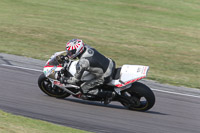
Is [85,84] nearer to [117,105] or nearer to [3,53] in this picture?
[117,105]

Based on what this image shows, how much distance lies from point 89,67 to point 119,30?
11.7m

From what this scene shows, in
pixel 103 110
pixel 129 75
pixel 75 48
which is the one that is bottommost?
pixel 103 110

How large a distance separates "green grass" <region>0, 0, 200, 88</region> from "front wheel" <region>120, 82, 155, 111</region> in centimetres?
327

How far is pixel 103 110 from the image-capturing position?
8477 millimetres

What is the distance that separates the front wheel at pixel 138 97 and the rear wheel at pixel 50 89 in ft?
4.79

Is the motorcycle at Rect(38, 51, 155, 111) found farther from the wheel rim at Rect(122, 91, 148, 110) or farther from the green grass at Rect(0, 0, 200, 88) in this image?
the green grass at Rect(0, 0, 200, 88)

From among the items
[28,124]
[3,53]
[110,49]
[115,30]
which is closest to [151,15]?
[115,30]

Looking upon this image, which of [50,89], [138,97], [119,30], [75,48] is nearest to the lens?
[75,48]

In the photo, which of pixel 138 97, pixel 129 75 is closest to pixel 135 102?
pixel 138 97

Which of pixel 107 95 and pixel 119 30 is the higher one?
pixel 107 95

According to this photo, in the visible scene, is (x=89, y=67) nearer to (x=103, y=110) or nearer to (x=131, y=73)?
(x=131, y=73)

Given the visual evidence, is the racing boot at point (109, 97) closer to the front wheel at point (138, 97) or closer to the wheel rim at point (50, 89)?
the front wheel at point (138, 97)

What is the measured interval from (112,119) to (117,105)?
127 cm

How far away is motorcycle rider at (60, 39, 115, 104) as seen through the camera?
8.15 m
